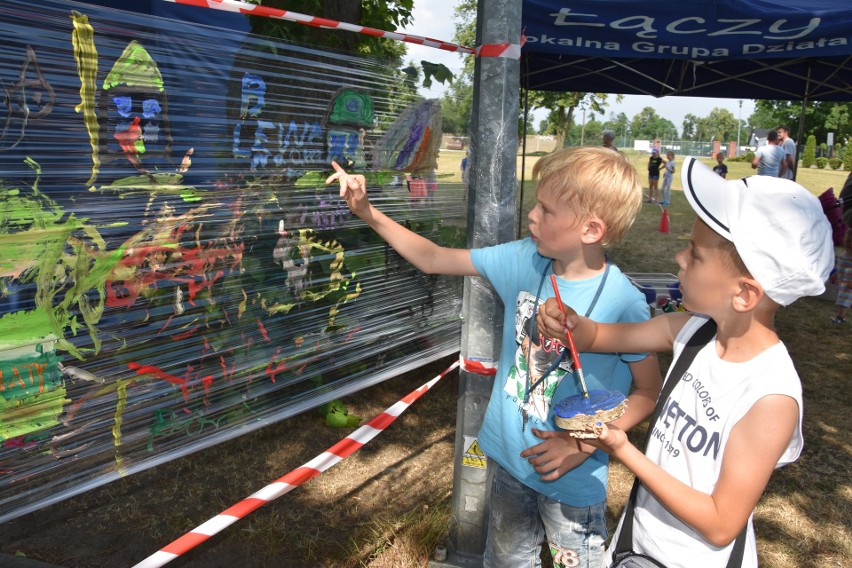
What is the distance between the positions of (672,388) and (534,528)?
0.73 metres

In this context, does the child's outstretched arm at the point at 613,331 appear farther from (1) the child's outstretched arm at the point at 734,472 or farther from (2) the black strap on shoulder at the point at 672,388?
(1) the child's outstretched arm at the point at 734,472

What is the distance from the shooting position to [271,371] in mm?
2014

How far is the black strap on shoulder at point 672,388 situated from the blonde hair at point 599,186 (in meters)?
0.36

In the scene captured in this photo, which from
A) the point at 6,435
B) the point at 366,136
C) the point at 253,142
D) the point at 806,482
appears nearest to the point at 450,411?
the point at 806,482

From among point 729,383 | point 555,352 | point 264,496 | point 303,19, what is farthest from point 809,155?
point 264,496

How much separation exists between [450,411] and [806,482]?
2.00m

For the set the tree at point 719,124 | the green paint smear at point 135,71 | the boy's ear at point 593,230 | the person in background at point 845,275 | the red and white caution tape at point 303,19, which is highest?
the tree at point 719,124

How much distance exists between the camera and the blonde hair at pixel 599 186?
160cm

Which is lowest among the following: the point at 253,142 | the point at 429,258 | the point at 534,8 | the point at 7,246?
the point at 429,258

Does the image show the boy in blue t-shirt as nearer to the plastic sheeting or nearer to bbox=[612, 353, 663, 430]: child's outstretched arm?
bbox=[612, 353, 663, 430]: child's outstretched arm

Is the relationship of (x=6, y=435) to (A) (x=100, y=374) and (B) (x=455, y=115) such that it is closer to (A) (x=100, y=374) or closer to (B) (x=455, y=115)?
(A) (x=100, y=374)

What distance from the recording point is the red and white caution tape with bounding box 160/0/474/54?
1574mm

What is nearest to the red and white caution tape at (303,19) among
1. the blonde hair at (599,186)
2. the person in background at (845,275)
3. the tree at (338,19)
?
the tree at (338,19)

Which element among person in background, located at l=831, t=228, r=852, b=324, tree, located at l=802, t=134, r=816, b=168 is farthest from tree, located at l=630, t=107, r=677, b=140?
person in background, located at l=831, t=228, r=852, b=324
